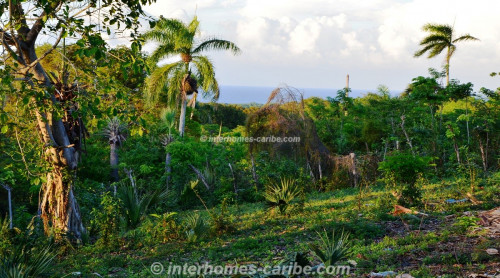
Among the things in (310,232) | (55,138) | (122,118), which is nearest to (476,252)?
(310,232)

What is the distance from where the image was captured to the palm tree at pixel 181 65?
2091cm

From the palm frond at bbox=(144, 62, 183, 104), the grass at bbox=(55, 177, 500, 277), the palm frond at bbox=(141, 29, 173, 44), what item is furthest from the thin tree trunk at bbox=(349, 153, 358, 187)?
the palm frond at bbox=(141, 29, 173, 44)

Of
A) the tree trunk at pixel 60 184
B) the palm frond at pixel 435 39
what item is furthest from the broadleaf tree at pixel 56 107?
the palm frond at pixel 435 39

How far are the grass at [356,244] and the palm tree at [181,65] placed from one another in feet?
39.5

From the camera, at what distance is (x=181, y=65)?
21.6 meters

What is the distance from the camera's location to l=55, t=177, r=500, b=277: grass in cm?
567

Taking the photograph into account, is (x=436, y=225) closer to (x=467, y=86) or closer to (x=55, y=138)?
(x=55, y=138)

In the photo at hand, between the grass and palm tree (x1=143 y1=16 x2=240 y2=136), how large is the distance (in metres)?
A: 12.0

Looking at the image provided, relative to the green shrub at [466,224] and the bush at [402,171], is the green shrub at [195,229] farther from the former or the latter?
the green shrub at [466,224]

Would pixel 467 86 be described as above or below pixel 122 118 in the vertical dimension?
above

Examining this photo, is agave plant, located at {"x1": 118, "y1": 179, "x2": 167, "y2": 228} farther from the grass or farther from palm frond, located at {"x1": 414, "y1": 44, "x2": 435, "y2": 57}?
palm frond, located at {"x1": 414, "y1": 44, "x2": 435, "y2": 57}

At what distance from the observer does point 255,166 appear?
15.3 m

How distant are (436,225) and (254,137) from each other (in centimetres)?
741

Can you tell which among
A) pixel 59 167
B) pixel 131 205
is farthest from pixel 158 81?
pixel 131 205
